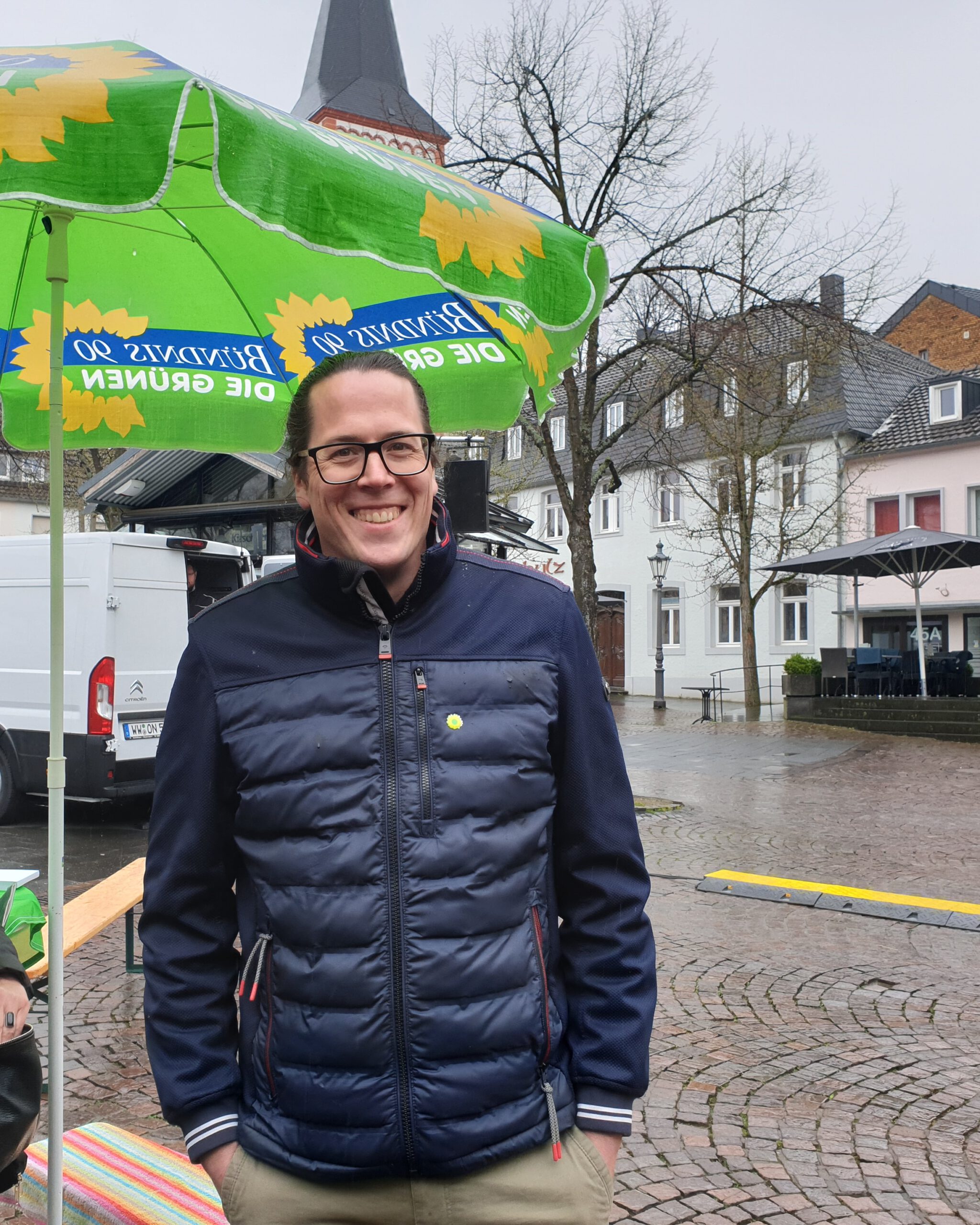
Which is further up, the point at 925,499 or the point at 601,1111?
the point at 925,499

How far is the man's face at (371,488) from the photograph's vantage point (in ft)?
5.96

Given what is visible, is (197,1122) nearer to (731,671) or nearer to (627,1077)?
(627,1077)

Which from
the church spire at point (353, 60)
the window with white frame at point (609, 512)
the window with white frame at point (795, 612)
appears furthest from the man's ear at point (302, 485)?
the church spire at point (353, 60)

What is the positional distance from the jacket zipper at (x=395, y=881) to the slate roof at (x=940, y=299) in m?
37.1

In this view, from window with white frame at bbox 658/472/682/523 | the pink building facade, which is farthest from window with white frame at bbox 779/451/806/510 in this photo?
window with white frame at bbox 658/472/682/523

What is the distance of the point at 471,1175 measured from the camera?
1.61 metres

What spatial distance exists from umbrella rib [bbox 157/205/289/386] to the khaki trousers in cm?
213

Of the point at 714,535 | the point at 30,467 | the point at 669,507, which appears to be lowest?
the point at 714,535

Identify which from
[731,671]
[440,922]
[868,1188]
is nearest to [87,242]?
[440,922]

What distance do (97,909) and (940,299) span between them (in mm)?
38625

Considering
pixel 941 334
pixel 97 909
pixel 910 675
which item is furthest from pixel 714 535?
pixel 97 909

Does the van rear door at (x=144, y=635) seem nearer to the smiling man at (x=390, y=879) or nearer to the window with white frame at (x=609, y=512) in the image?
the smiling man at (x=390, y=879)

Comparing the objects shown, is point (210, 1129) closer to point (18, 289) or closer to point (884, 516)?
point (18, 289)

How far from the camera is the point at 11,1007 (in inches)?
68.8
